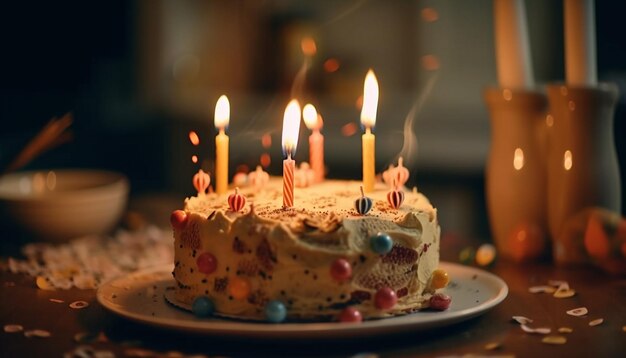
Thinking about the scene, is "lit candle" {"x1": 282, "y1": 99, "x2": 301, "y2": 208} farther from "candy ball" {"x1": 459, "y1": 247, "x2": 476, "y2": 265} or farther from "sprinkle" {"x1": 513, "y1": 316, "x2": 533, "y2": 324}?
"candy ball" {"x1": 459, "y1": 247, "x2": 476, "y2": 265}

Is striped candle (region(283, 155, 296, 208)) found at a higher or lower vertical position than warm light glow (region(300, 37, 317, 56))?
lower

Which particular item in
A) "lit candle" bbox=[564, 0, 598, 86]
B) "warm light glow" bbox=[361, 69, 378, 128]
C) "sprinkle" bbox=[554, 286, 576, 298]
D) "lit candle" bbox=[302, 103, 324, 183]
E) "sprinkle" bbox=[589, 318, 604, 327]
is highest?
"lit candle" bbox=[564, 0, 598, 86]

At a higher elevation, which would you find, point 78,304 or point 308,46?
point 308,46

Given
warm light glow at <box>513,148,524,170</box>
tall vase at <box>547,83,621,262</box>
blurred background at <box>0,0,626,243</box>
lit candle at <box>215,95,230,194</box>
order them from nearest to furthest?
lit candle at <box>215,95,230,194</box>, tall vase at <box>547,83,621,262</box>, warm light glow at <box>513,148,524,170</box>, blurred background at <box>0,0,626,243</box>

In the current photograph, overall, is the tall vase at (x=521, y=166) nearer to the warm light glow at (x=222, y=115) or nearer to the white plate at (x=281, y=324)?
the white plate at (x=281, y=324)

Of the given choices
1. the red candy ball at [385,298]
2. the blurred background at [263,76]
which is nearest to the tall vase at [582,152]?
the red candy ball at [385,298]

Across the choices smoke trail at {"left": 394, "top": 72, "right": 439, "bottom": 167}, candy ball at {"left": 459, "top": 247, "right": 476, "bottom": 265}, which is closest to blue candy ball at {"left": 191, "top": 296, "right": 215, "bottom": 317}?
candy ball at {"left": 459, "top": 247, "right": 476, "bottom": 265}

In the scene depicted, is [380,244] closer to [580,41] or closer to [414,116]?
[580,41]

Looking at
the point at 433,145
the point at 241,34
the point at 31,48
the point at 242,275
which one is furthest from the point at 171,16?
the point at 242,275

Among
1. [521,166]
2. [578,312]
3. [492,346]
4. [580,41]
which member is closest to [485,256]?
[521,166]
